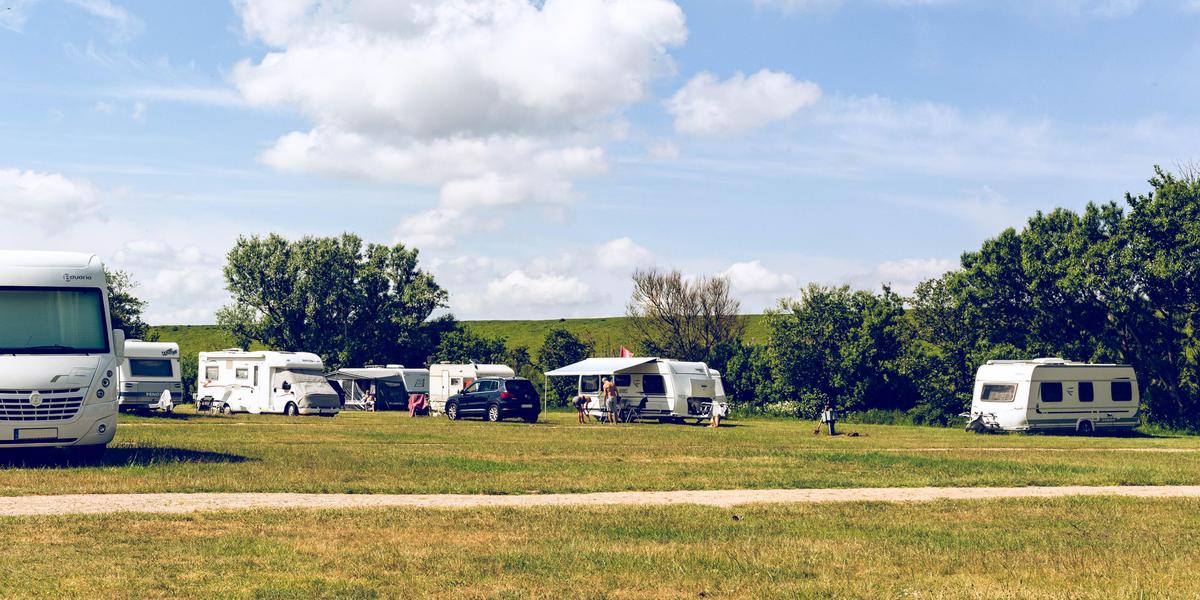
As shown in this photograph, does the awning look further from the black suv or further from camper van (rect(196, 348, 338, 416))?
camper van (rect(196, 348, 338, 416))

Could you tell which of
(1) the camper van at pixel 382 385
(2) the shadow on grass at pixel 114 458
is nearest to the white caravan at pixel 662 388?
(1) the camper van at pixel 382 385

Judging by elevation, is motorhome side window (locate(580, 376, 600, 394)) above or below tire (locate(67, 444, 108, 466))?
above

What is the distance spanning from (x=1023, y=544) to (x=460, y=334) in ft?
197

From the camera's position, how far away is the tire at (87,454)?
17359 millimetres

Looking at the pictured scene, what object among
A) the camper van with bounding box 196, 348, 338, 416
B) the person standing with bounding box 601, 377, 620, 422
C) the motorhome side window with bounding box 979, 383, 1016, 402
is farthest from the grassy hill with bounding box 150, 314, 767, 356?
the motorhome side window with bounding box 979, 383, 1016, 402

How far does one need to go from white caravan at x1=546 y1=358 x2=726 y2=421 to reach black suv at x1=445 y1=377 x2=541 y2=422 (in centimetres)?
261

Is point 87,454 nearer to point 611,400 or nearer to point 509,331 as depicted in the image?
point 611,400

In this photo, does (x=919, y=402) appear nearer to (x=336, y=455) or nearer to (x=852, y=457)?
(x=852, y=457)

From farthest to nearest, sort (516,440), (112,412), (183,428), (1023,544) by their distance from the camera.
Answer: (183,428) → (516,440) → (112,412) → (1023,544)

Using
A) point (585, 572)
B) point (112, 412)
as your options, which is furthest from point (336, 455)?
point (585, 572)

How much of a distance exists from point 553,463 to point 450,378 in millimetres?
30045

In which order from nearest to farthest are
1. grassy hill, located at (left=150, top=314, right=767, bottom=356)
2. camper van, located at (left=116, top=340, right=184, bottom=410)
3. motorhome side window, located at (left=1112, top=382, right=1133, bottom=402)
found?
motorhome side window, located at (left=1112, top=382, right=1133, bottom=402) → camper van, located at (left=116, top=340, right=184, bottom=410) → grassy hill, located at (left=150, top=314, right=767, bottom=356)

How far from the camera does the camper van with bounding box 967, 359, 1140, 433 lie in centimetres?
3391

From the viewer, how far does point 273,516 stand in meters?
11.4
